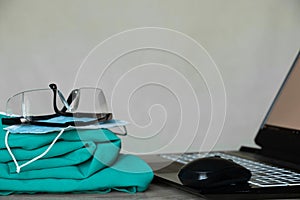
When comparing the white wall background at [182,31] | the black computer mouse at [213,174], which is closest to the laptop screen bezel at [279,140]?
Answer: the white wall background at [182,31]

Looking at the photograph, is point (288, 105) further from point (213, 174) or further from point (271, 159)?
point (213, 174)

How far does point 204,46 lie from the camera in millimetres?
1510

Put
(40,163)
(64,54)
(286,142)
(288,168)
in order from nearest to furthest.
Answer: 1. (40,163)
2. (288,168)
3. (286,142)
4. (64,54)

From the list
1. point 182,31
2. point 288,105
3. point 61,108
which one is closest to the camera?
point 61,108

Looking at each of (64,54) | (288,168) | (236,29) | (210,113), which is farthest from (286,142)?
(64,54)

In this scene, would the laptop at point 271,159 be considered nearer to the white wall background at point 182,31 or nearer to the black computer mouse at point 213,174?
the black computer mouse at point 213,174

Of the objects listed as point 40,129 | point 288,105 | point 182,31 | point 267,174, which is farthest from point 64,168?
point 182,31

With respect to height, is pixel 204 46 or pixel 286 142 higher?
pixel 204 46

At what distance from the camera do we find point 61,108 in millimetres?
856

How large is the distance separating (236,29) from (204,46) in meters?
0.12

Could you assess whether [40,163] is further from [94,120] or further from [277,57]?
[277,57]

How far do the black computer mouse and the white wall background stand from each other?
504 millimetres

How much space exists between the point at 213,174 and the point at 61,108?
11.6 inches

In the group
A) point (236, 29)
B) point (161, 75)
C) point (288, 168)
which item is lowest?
point (288, 168)
